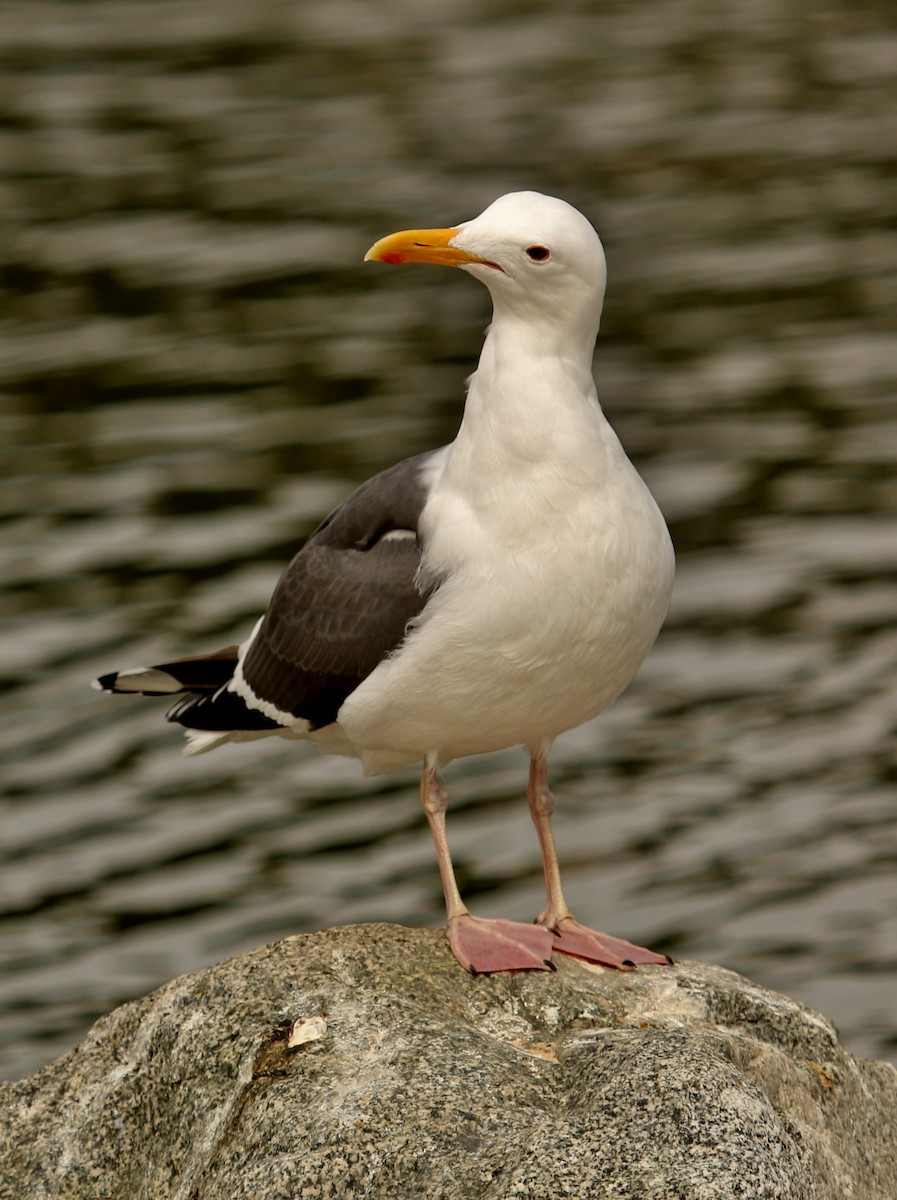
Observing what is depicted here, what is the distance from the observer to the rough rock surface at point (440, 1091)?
475 cm

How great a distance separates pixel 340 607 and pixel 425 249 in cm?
128

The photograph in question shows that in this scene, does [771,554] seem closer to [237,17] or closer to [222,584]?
[222,584]

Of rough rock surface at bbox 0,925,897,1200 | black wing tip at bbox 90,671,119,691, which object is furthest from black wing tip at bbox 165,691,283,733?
rough rock surface at bbox 0,925,897,1200

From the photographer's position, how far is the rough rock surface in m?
4.75

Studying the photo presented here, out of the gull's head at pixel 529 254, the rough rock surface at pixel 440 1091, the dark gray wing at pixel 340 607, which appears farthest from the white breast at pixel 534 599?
the rough rock surface at pixel 440 1091

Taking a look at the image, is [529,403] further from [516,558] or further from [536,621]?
[536,621]

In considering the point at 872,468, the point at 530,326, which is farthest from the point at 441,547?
the point at 872,468

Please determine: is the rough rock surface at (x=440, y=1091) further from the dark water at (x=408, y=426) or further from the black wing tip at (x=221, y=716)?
the dark water at (x=408, y=426)

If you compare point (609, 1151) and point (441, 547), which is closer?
point (609, 1151)

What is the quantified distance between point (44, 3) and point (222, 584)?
14.2 m

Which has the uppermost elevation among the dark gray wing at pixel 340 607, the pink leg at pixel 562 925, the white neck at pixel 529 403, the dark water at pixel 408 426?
the white neck at pixel 529 403

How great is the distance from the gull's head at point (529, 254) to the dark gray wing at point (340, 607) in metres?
0.73

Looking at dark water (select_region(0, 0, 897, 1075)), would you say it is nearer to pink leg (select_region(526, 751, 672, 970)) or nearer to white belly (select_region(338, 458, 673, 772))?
pink leg (select_region(526, 751, 672, 970))

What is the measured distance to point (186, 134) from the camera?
20781 mm
